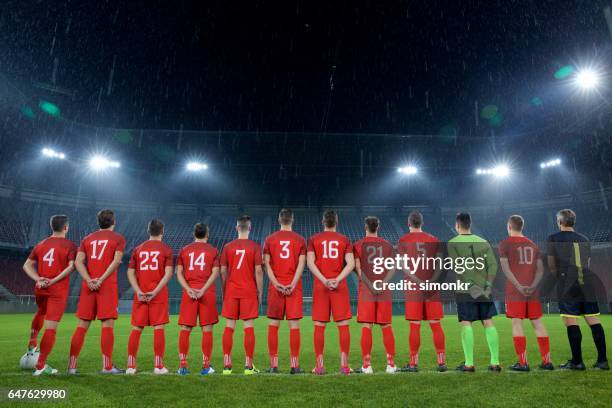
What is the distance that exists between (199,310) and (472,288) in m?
3.70

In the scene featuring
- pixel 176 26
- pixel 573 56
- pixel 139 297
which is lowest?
pixel 139 297

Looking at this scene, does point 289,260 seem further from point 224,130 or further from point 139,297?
point 224,130

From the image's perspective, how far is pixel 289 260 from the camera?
572cm

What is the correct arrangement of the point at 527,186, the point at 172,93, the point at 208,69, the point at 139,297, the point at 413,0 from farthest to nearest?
the point at 527,186, the point at 172,93, the point at 208,69, the point at 413,0, the point at 139,297

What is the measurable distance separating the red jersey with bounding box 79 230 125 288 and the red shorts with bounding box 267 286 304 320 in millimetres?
2126

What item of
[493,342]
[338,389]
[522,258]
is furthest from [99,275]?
[522,258]

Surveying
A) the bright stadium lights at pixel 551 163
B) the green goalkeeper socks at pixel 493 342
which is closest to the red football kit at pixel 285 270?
the green goalkeeper socks at pixel 493 342

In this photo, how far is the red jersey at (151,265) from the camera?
5.64 meters

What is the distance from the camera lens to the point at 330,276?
18.6 feet

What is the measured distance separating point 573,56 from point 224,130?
17.2 meters

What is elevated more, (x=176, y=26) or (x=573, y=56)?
(x=573, y=56)

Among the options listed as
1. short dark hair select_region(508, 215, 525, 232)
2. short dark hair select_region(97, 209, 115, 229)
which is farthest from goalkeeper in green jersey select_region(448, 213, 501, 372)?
short dark hair select_region(97, 209, 115, 229)

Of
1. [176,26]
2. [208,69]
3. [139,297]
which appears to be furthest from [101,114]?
[139,297]

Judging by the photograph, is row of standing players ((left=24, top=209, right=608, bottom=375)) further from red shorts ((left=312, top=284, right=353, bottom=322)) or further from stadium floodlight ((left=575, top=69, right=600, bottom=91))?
stadium floodlight ((left=575, top=69, right=600, bottom=91))
